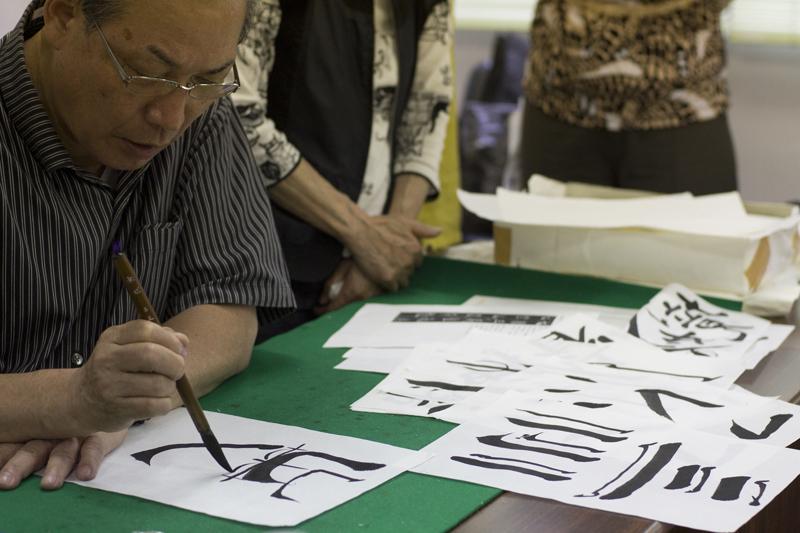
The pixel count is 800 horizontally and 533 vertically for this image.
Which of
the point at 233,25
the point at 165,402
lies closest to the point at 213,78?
the point at 233,25

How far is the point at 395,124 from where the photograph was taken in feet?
7.02

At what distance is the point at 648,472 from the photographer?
1155mm

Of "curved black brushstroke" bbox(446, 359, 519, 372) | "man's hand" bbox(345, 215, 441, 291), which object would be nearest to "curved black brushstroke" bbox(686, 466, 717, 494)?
"curved black brushstroke" bbox(446, 359, 519, 372)

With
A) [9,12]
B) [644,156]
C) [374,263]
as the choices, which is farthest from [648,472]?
[9,12]

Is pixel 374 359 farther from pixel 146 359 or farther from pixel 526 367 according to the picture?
pixel 146 359

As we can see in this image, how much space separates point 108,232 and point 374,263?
61cm

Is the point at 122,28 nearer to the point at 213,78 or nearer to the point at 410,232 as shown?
the point at 213,78

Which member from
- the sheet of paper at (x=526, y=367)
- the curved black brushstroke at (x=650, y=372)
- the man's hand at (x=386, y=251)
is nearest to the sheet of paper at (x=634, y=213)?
the man's hand at (x=386, y=251)

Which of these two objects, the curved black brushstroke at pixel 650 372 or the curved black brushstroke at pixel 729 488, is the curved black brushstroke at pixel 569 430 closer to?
the curved black brushstroke at pixel 729 488

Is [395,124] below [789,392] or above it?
above

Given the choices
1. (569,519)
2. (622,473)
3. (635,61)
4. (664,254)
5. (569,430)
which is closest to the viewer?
(569,519)

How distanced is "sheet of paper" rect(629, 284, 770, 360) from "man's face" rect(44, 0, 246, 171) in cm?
75

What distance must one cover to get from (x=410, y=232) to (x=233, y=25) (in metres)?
0.83

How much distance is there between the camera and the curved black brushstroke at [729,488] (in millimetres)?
1094
